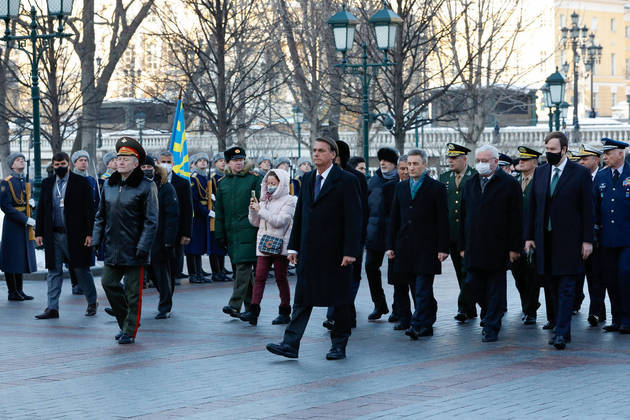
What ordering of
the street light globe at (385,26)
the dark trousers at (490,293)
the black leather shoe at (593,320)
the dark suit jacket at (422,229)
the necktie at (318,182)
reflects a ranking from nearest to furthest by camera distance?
the necktie at (318,182)
the dark trousers at (490,293)
the dark suit jacket at (422,229)
the black leather shoe at (593,320)
the street light globe at (385,26)

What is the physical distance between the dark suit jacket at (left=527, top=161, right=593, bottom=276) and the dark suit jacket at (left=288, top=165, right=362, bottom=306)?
6.17 ft

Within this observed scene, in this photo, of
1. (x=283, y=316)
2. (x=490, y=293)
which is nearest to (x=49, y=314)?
(x=283, y=316)

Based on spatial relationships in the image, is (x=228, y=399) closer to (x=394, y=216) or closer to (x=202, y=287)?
(x=394, y=216)

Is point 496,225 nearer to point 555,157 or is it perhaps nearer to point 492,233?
point 492,233

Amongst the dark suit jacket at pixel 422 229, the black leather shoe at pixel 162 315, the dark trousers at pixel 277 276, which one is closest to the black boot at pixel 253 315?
the dark trousers at pixel 277 276

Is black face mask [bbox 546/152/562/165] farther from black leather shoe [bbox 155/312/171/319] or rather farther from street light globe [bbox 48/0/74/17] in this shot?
street light globe [bbox 48/0/74/17]

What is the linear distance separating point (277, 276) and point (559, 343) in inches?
134

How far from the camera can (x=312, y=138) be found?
4288 cm

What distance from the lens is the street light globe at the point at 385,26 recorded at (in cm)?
2161

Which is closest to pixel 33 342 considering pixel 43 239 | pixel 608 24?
pixel 43 239

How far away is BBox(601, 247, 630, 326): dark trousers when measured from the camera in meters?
11.8

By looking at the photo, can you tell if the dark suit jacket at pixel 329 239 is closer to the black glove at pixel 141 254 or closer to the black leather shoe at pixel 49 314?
the black glove at pixel 141 254

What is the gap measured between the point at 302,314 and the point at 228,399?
2.01 meters

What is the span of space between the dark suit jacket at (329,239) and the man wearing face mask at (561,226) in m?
1.89
